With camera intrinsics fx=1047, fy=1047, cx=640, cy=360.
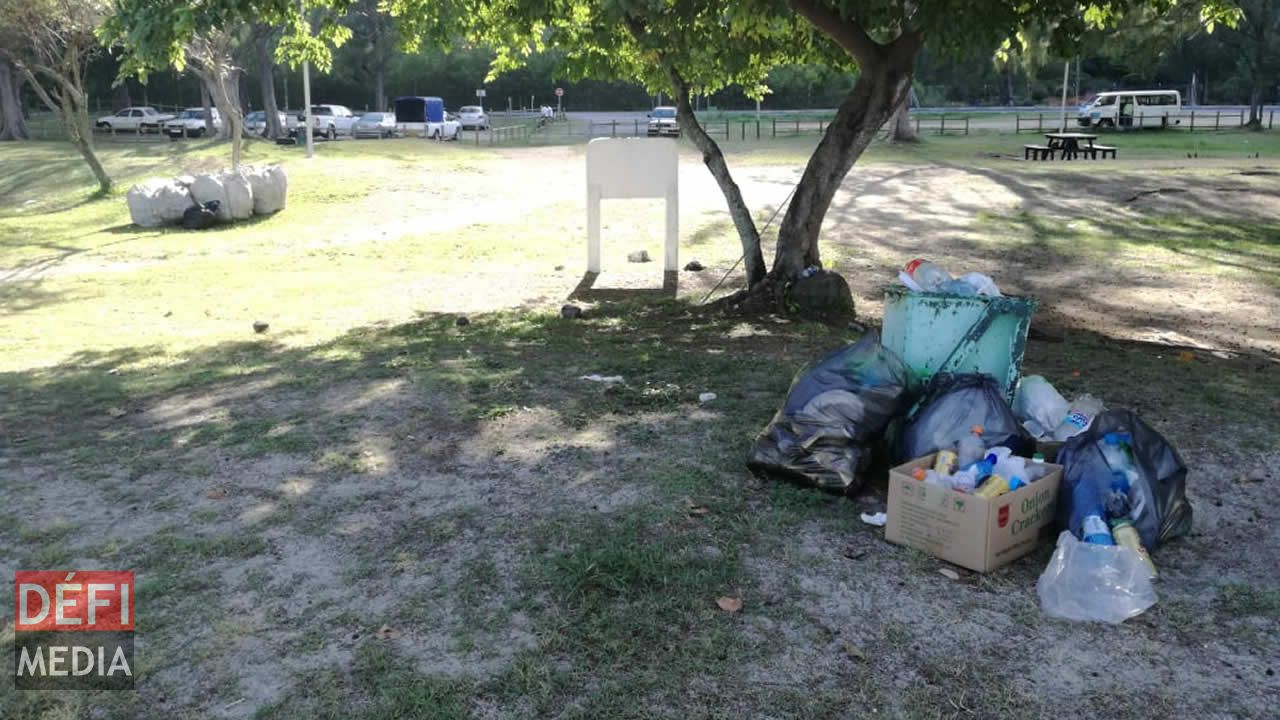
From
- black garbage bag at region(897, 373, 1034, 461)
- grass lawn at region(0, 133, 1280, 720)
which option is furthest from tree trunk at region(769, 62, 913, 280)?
black garbage bag at region(897, 373, 1034, 461)

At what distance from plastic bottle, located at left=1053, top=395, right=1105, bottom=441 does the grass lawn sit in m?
0.61

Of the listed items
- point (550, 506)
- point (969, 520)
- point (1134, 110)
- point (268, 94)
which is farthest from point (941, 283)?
point (268, 94)

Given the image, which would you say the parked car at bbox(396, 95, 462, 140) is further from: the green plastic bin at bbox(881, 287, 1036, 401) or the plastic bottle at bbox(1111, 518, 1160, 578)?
the plastic bottle at bbox(1111, 518, 1160, 578)

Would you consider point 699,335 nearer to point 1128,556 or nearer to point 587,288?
point 587,288

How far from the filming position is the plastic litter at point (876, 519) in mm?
4516

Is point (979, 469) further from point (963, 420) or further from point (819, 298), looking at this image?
point (819, 298)

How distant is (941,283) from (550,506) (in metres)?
2.42

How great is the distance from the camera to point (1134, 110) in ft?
131

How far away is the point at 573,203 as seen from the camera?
17.8 m

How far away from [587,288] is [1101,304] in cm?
521

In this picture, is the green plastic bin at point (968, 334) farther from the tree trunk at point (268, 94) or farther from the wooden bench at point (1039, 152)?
the tree trunk at point (268, 94)

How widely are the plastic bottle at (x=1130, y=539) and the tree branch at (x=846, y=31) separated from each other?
212 inches

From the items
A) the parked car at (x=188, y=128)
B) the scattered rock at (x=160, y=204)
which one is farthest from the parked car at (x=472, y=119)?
the scattered rock at (x=160, y=204)

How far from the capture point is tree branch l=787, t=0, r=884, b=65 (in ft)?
27.3
